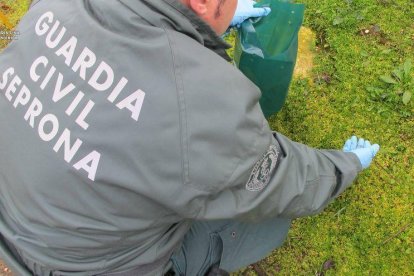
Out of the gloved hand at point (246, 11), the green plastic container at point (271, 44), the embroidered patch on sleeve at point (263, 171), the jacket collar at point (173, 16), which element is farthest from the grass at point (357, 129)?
the jacket collar at point (173, 16)

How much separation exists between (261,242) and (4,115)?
1.14 meters

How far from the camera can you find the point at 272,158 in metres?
1.48

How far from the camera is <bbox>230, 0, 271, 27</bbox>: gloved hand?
2094mm

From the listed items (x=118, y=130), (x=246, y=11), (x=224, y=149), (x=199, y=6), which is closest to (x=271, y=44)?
(x=246, y=11)

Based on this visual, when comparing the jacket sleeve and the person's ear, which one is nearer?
the jacket sleeve

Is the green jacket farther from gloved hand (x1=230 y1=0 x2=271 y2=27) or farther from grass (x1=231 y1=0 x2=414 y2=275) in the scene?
grass (x1=231 y1=0 x2=414 y2=275)

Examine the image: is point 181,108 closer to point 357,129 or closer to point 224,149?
point 224,149

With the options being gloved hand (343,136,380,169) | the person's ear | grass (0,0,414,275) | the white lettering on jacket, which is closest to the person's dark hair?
the person's ear

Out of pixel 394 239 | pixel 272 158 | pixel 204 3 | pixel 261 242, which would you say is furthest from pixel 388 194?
pixel 204 3

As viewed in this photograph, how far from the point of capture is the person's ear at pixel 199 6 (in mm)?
1344

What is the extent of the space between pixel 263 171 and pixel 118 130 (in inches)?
19.5

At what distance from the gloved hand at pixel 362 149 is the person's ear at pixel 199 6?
112cm

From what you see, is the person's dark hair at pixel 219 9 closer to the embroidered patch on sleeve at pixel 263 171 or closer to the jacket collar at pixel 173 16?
the jacket collar at pixel 173 16

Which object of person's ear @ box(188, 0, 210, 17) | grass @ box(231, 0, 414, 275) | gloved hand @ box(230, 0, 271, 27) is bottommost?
grass @ box(231, 0, 414, 275)
